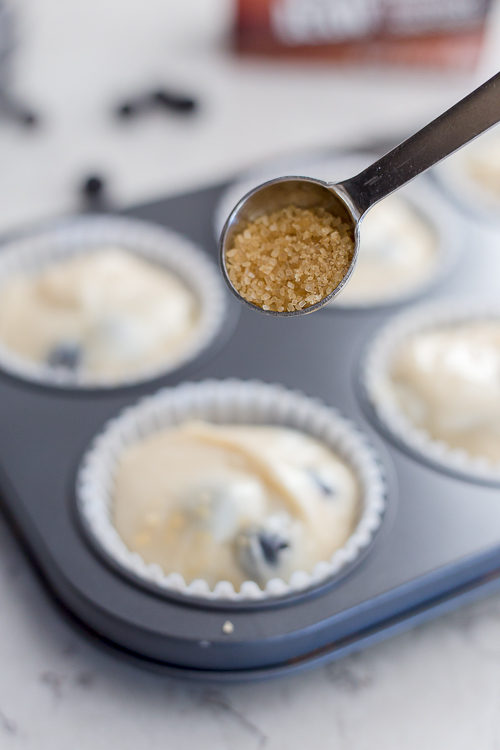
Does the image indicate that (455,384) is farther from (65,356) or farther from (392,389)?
(65,356)

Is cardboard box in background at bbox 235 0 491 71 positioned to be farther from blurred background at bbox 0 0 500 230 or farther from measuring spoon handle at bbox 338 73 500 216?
measuring spoon handle at bbox 338 73 500 216

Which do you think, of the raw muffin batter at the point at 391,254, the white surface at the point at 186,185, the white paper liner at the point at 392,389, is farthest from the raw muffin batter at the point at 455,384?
the white surface at the point at 186,185

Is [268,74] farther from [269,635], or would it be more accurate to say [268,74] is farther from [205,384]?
[269,635]

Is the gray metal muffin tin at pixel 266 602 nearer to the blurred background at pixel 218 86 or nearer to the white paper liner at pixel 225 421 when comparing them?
the white paper liner at pixel 225 421

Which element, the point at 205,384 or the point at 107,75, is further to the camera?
the point at 107,75

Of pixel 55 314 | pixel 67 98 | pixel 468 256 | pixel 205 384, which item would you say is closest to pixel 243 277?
pixel 205 384
